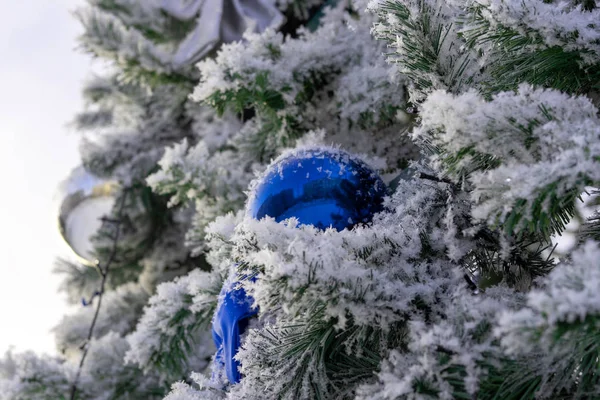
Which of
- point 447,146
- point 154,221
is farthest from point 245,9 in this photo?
point 447,146

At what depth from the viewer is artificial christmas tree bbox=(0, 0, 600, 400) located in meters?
0.49

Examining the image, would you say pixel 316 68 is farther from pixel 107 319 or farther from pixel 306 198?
pixel 107 319

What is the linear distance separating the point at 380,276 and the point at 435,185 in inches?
7.4

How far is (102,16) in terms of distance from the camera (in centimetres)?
147

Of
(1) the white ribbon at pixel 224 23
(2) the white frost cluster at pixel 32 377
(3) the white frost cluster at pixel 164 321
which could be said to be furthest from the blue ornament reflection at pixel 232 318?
(1) the white ribbon at pixel 224 23

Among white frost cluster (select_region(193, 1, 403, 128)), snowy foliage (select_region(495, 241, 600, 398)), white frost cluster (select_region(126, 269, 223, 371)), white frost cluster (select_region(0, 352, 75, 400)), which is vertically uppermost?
snowy foliage (select_region(495, 241, 600, 398))

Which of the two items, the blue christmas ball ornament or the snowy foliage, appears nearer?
the snowy foliage

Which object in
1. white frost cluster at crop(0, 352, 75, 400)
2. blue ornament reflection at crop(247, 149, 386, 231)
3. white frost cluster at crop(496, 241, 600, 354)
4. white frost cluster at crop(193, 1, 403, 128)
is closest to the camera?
white frost cluster at crop(496, 241, 600, 354)

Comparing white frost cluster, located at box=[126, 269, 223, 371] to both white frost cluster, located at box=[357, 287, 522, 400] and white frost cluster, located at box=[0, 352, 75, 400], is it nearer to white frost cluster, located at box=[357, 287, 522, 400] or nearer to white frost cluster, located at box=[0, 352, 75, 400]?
white frost cluster, located at box=[0, 352, 75, 400]

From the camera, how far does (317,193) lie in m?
0.71

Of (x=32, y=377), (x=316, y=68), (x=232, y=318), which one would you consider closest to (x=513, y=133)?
→ (x=232, y=318)

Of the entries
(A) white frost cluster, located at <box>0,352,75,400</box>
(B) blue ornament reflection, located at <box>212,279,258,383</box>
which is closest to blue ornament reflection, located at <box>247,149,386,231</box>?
(B) blue ornament reflection, located at <box>212,279,258,383</box>

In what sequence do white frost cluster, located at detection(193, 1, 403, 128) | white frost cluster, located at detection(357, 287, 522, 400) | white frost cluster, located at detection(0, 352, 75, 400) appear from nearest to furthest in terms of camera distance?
1. white frost cluster, located at detection(357, 287, 522, 400)
2. white frost cluster, located at detection(193, 1, 403, 128)
3. white frost cluster, located at detection(0, 352, 75, 400)

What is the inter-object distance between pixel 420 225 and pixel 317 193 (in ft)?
0.42
